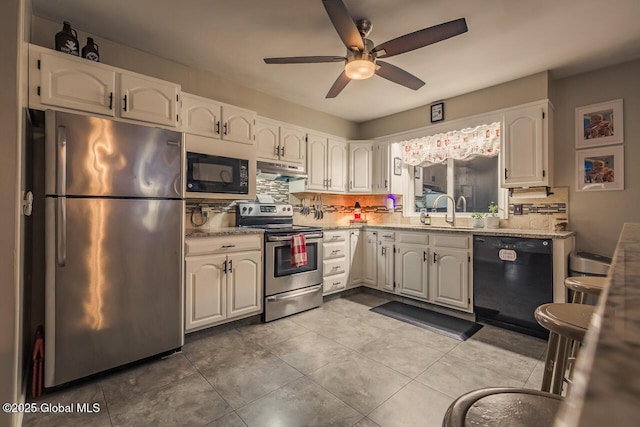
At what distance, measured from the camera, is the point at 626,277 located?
46cm

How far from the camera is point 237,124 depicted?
3.09m

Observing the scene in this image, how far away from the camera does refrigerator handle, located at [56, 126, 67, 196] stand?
1.89m

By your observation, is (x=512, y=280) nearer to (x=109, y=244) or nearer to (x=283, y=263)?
(x=283, y=263)

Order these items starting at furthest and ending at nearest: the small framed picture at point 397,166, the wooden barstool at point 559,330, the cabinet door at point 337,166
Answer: the small framed picture at point 397,166 → the cabinet door at point 337,166 → the wooden barstool at point 559,330

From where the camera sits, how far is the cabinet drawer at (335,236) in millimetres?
3715

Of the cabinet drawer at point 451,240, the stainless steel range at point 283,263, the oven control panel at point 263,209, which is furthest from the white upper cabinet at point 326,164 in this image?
the cabinet drawer at point 451,240

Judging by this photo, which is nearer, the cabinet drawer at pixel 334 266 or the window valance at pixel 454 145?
the window valance at pixel 454 145

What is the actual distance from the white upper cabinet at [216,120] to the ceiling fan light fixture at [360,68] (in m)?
1.29

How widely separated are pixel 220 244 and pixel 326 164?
194 centimetres

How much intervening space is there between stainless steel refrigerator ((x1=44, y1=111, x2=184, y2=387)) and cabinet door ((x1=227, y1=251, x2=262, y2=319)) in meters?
0.50

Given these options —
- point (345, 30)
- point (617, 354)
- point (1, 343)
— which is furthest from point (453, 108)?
point (1, 343)

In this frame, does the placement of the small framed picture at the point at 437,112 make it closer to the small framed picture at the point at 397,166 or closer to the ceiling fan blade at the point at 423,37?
the small framed picture at the point at 397,166

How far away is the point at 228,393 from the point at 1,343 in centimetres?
116

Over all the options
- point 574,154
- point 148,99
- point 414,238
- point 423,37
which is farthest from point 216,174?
point 574,154
